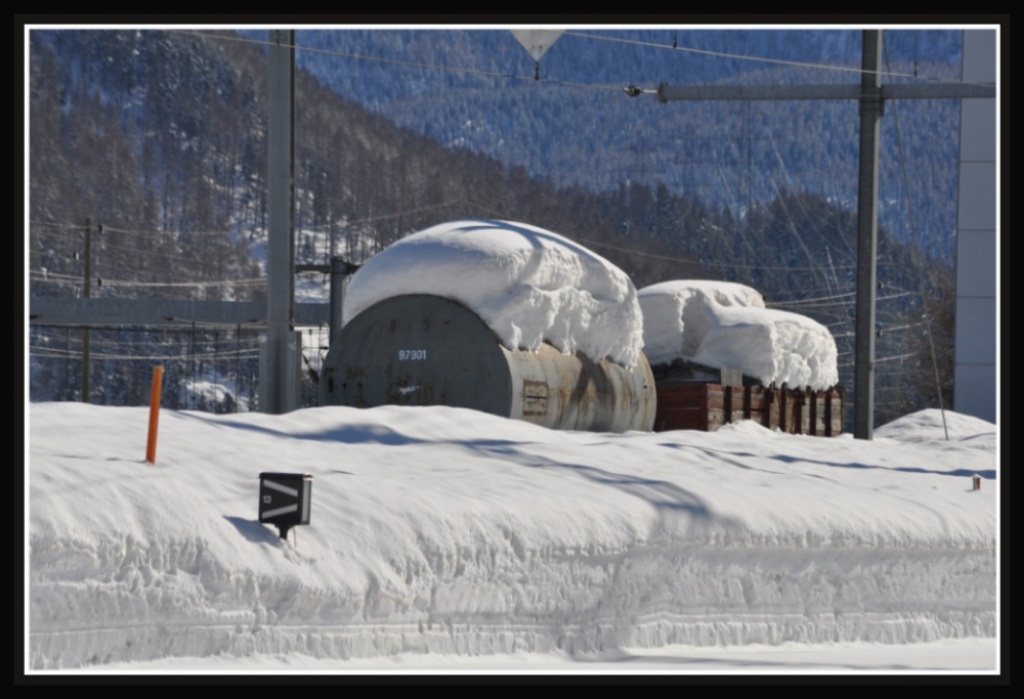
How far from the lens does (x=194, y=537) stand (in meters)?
10.1

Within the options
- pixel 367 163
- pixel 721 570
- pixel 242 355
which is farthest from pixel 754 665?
pixel 367 163

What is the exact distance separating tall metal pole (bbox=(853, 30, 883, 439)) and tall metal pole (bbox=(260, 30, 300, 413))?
9.51m

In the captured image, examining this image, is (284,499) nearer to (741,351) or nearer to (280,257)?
(280,257)

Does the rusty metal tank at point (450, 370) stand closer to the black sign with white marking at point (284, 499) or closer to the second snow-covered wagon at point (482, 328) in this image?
the second snow-covered wagon at point (482, 328)

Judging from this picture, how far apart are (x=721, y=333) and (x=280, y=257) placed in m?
12.5

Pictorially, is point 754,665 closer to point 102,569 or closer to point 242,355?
point 102,569

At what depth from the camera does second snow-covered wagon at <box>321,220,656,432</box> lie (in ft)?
64.4

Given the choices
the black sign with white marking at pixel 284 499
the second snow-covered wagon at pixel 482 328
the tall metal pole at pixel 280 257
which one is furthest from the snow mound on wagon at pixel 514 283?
the black sign with white marking at pixel 284 499

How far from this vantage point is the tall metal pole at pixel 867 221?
79.4ft

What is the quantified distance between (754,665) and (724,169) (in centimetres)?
16781

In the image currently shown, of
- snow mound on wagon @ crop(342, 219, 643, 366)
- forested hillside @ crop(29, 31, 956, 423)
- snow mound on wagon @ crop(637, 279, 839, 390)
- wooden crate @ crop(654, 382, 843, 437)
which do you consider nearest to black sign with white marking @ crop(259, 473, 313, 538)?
snow mound on wagon @ crop(342, 219, 643, 366)

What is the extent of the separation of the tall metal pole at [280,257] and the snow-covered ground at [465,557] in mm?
2832

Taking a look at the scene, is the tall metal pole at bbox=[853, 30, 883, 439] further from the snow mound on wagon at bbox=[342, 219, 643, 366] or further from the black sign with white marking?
the black sign with white marking

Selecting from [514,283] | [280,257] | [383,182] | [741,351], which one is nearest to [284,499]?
[280,257]
